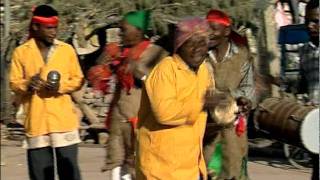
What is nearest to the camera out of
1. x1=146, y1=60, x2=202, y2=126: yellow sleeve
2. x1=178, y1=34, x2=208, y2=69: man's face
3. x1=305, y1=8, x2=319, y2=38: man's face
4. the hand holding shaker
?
x1=146, y1=60, x2=202, y2=126: yellow sleeve

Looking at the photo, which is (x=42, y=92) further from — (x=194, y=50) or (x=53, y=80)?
(x=194, y=50)

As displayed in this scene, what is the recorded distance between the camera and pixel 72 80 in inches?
283

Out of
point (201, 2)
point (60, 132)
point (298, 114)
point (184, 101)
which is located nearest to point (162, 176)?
point (184, 101)

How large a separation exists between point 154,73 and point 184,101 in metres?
0.23

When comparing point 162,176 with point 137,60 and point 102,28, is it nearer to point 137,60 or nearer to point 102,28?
point 137,60

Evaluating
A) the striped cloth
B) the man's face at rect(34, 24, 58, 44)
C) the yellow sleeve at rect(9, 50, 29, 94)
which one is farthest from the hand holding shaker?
the striped cloth

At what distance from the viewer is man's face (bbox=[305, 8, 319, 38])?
672 cm

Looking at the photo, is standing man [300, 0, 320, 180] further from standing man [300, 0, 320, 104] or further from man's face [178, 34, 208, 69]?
man's face [178, 34, 208, 69]

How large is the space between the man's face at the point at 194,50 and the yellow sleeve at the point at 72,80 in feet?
6.70

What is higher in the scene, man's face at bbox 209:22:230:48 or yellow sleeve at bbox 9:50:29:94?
man's face at bbox 209:22:230:48

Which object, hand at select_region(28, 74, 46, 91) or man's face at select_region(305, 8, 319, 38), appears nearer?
man's face at select_region(305, 8, 319, 38)

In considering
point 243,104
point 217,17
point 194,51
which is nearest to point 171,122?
point 194,51

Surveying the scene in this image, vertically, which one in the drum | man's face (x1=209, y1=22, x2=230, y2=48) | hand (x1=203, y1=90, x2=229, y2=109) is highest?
man's face (x1=209, y1=22, x2=230, y2=48)

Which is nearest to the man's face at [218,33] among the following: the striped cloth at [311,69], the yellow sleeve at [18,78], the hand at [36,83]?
the striped cloth at [311,69]
